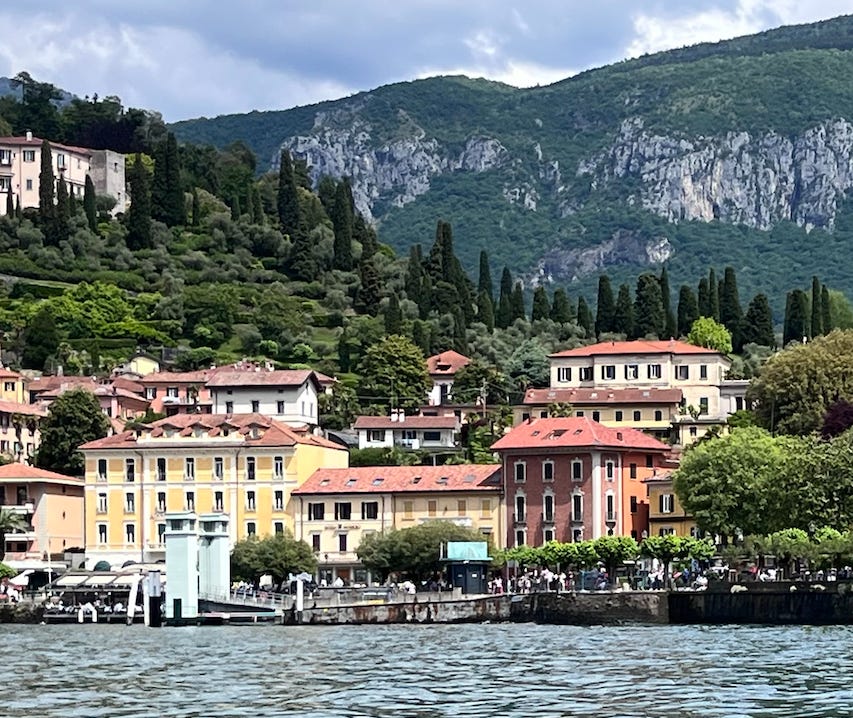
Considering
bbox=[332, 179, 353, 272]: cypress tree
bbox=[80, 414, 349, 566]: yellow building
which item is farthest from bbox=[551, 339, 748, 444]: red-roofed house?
bbox=[332, 179, 353, 272]: cypress tree

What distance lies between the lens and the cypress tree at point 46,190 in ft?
601

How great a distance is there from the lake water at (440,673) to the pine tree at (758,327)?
285 feet

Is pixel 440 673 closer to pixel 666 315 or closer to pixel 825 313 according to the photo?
pixel 666 315

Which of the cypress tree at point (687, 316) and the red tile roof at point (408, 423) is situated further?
the cypress tree at point (687, 316)

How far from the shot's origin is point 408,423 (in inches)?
5413

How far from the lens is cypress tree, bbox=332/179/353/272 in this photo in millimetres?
188125

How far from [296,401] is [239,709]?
91926 millimetres

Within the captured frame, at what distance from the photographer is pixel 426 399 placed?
150 meters

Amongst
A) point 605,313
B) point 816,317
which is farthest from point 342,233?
point 816,317

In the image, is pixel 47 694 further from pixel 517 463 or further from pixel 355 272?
pixel 355 272

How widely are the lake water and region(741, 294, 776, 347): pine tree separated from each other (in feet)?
285

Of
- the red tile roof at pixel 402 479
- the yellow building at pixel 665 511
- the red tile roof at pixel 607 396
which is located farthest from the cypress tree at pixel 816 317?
the red tile roof at pixel 402 479

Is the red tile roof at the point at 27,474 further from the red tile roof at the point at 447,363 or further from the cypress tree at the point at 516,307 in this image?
the cypress tree at the point at 516,307

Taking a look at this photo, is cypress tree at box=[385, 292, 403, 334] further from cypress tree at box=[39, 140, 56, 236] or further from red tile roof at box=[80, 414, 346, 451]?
red tile roof at box=[80, 414, 346, 451]
